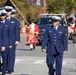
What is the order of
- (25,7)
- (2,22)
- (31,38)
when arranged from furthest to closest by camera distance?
(25,7) < (31,38) < (2,22)

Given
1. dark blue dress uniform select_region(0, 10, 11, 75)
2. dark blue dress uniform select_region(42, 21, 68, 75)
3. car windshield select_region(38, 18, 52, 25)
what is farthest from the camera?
car windshield select_region(38, 18, 52, 25)

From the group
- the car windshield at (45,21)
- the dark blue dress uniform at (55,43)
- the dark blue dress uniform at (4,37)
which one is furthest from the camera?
the car windshield at (45,21)

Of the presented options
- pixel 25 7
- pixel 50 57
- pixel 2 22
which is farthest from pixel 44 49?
pixel 25 7

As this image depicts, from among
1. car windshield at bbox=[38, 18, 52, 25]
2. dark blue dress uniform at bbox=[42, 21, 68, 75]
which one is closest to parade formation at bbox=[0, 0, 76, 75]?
dark blue dress uniform at bbox=[42, 21, 68, 75]

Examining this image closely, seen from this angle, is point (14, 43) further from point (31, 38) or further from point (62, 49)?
point (31, 38)

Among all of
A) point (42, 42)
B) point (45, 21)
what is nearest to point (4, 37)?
point (42, 42)

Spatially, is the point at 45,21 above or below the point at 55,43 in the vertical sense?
below

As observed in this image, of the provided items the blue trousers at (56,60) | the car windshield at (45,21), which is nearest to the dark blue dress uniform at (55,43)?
the blue trousers at (56,60)

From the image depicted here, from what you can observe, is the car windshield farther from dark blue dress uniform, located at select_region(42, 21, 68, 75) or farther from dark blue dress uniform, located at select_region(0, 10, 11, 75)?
dark blue dress uniform, located at select_region(42, 21, 68, 75)

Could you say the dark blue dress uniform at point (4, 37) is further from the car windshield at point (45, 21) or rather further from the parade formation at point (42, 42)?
the car windshield at point (45, 21)

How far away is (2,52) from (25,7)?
4485cm

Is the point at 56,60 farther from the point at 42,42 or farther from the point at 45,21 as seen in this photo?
the point at 45,21

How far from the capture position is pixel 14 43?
15039mm

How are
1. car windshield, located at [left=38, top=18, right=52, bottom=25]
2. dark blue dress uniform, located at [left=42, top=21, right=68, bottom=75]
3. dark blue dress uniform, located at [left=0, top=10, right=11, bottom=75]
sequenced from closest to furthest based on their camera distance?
1. dark blue dress uniform, located at [left=42, top=21, right=68, bottom=75]
2. dark blue dress uniform, located at [left=0, top=10, right=11, bottom=75]
3. car windshield, located at [left=38, top=18, right=52, bottom=25]
